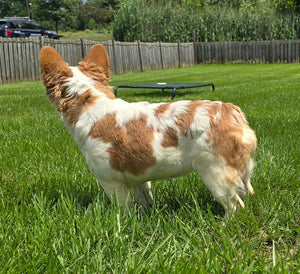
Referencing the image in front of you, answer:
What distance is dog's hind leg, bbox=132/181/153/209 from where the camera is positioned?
9.52ft

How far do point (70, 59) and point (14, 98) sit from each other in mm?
10265

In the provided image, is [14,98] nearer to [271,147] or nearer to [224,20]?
[271,147]

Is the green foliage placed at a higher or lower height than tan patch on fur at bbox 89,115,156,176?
higher

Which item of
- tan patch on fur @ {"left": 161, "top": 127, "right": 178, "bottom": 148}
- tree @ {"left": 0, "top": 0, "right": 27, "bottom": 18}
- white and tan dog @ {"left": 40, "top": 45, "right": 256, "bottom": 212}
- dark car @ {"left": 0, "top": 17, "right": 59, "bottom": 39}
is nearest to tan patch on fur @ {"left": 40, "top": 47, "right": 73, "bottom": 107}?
white and tan dog @ {"left": 40, "top": 45, "right": 256, "bottom": 212}

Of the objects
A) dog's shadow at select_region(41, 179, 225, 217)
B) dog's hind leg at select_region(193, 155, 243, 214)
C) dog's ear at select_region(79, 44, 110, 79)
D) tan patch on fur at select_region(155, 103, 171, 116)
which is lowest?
dog's shadow at select_region(41, 179, 225, 217)

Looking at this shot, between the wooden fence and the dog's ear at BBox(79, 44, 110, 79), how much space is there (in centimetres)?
1471

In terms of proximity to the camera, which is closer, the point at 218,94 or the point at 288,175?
the point at 288,175

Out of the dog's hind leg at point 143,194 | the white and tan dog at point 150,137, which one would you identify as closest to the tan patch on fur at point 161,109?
the white and tan dog at point 150,137

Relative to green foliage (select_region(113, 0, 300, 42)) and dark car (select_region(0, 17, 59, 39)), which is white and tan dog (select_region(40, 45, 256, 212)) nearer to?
dark car (select_region(0, 17, 59, 39))

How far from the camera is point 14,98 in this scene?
10.1 meters

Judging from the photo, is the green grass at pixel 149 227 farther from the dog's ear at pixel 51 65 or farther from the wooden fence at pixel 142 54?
the wooden fence at pixel 142 54

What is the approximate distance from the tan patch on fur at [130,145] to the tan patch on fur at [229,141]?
0.40m

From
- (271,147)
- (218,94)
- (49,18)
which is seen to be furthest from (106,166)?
(49,18)

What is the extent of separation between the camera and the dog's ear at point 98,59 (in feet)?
9.30
